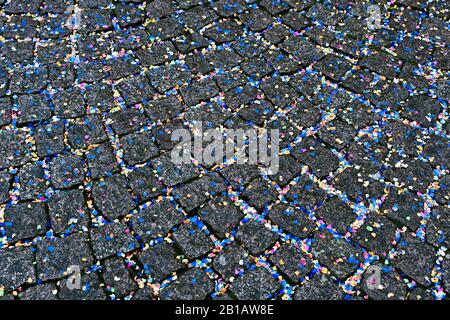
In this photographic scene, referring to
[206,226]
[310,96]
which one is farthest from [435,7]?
[206,226]

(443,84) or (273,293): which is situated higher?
(443,84)

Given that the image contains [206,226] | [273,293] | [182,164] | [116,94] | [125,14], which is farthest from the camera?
[125,14]

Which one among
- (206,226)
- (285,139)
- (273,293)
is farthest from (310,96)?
(273,293)

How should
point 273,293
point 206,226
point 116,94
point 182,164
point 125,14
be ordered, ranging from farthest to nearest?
point 125,14, point 116,94, point 182,164, point 206,226, point 273,293

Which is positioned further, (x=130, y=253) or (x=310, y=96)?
(x=310, y=96)

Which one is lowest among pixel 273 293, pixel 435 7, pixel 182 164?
pixel 273 293

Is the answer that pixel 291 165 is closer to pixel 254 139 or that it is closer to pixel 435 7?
pixel 254 139

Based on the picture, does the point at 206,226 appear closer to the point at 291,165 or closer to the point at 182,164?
Result: the point at 182,164
